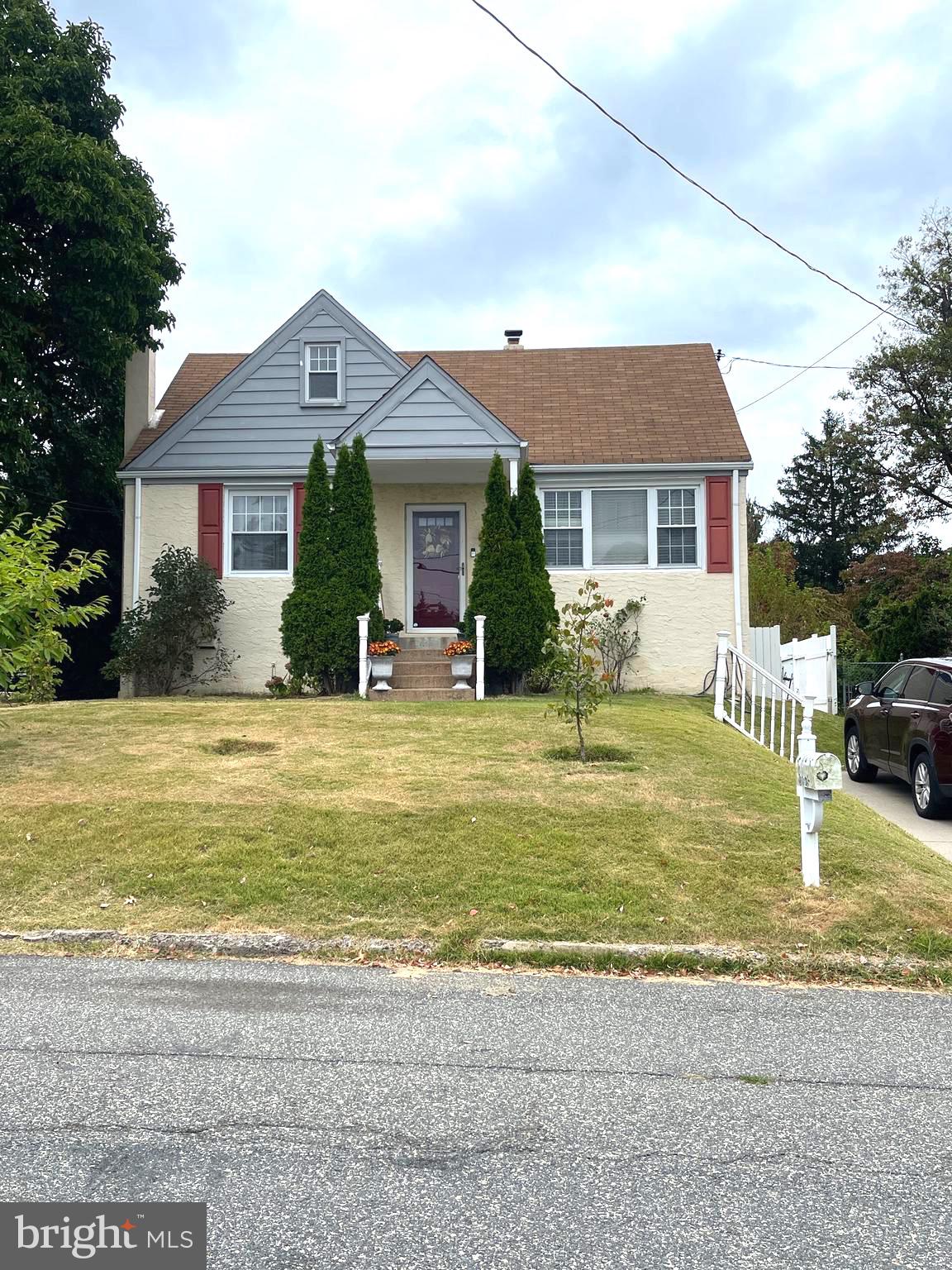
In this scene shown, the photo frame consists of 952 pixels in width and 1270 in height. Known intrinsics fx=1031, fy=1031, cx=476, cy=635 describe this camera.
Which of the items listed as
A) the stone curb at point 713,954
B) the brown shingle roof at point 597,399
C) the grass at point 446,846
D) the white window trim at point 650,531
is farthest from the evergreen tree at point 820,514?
the stone curb at point 713,954

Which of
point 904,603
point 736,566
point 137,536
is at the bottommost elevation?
point 904,603

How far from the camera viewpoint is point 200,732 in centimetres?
1124

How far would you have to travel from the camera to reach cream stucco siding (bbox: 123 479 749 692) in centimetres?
1766

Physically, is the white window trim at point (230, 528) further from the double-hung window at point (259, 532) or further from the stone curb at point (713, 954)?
the stone curb at point (713, 954)

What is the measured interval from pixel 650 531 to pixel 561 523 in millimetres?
1539

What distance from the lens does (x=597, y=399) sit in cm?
1984

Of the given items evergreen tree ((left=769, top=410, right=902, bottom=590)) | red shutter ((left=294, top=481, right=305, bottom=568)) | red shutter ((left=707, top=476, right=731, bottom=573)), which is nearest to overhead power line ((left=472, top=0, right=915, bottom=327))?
red shutter ((left=707, top=476, right=731, bottom=573))

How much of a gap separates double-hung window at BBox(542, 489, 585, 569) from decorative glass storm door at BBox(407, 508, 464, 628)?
5.16ft

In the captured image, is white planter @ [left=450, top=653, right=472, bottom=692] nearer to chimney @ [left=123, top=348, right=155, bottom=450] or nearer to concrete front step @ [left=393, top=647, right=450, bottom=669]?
concrete front step @ [left=393, top=647, right=450, bottom=669]

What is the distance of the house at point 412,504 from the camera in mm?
17688

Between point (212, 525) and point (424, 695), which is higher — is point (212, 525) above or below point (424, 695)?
above

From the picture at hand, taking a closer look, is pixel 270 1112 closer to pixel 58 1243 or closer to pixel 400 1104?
pixel 400 1104

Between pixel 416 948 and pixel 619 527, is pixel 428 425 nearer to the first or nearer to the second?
pixel 619 527

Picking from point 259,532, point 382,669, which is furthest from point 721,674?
point 259,532
